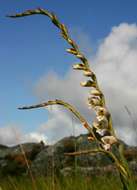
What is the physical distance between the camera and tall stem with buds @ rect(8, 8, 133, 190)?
1.36 metres

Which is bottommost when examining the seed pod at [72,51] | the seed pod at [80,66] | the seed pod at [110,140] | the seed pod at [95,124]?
the seed pod at [110,140]

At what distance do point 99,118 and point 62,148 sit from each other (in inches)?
665

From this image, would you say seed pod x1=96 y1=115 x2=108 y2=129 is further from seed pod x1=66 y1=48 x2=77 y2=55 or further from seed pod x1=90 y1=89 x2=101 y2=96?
seed pod x1=66 y1=48 x2=77 y2=55

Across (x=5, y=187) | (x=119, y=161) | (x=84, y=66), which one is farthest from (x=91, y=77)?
(x=5, y=187)

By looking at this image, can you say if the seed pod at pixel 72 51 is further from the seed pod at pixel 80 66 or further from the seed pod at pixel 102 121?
the seed pod at pixel 102 121

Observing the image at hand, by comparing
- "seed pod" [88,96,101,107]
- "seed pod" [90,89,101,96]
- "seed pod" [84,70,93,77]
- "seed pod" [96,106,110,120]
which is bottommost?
"seed pod" [96,106,110,120]

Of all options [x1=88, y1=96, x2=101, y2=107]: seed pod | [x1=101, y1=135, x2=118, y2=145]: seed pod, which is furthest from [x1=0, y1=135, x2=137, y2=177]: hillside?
[x1=101, y1=135, x2=118, y2=145]: seed pod

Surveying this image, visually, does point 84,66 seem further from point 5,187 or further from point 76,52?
point 5,187

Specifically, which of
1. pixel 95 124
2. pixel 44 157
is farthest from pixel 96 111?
pixel 44 157

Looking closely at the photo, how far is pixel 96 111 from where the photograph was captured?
4.87 ft

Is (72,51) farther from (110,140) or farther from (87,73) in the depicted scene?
(110,140)

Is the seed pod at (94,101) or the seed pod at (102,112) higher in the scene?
the seed pod at (94,101)

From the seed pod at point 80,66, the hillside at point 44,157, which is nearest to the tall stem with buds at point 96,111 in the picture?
the seed pod at point 80,66

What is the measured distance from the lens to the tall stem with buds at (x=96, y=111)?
136 cm
